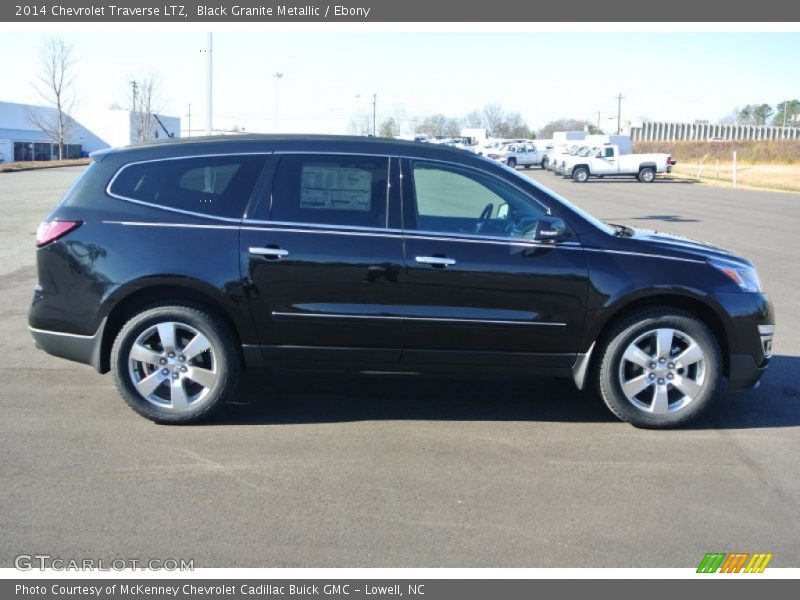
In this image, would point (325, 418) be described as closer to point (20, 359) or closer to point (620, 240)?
point (620, 240)

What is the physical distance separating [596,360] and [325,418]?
1936 mm

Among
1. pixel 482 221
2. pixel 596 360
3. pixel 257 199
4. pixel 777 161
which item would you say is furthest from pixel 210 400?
pixel 777 161

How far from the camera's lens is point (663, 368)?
557 cm

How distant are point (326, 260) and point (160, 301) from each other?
1.18 m

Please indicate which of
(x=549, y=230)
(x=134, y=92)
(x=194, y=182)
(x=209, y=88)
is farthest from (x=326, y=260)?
(x=134, y=92)

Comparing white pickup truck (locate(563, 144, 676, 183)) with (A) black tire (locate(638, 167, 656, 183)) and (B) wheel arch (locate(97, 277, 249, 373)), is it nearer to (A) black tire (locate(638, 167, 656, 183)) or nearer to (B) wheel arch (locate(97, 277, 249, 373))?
(A) black tire (locate(638, 167, 656, 183))

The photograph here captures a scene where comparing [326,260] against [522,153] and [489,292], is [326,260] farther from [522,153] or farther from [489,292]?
[522,153]

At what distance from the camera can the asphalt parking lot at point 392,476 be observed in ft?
12.8

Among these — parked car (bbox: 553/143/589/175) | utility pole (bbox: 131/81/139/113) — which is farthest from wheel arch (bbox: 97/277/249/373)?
utility pole (bbox: 131/81/139/113)

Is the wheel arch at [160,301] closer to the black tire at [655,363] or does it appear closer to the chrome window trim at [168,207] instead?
the chrome window trim at [168,207]

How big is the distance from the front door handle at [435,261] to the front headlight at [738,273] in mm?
1821

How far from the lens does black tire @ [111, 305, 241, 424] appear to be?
539 cm

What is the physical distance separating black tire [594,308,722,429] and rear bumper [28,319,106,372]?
11.2 feet

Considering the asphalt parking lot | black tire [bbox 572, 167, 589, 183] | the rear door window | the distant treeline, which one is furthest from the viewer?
the distant treeline
